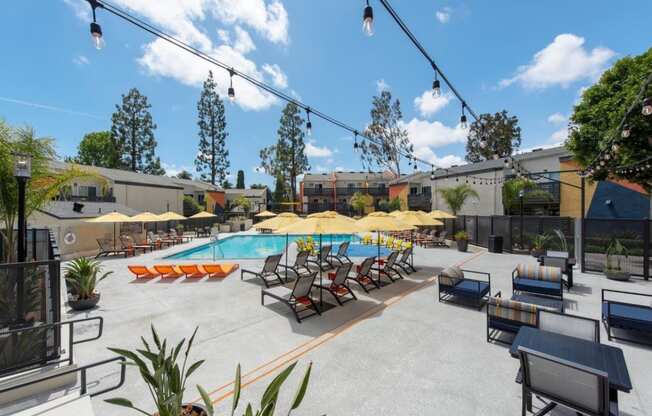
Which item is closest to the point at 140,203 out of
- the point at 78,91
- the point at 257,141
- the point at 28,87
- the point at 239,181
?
the point at 78,91

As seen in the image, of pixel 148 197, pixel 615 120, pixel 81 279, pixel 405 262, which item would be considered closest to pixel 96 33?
pixel 81 279

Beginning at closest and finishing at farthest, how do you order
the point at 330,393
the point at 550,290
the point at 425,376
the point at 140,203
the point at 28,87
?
the point at 330,393 → the point at 425,376 → the point at 550,290 → the point at 28,87 → the point at 140,203

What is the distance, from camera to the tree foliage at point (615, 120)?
1029 cm

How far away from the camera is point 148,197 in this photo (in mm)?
28969

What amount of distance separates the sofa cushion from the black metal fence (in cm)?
759

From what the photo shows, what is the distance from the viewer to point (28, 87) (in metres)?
11.2

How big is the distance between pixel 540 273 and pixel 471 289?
7.37ft

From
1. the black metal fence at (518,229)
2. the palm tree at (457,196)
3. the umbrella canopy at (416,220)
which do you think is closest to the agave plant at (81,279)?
the umbrella canopy at (416,220)

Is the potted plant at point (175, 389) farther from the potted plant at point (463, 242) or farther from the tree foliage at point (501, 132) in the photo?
the tree foliage at point (501, 132)

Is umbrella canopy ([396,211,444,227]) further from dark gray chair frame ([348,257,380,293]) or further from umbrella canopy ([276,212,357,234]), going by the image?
umbrella canopy ([276,212,357,234])

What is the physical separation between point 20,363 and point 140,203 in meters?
29.1

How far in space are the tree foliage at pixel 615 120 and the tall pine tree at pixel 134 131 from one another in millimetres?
48357

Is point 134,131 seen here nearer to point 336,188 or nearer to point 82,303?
point 336,188

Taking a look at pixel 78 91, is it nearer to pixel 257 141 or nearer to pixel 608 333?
pixel 608 333
